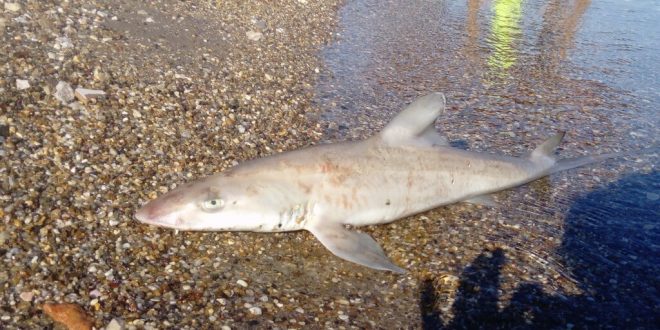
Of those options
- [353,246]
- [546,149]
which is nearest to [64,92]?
[353,246]

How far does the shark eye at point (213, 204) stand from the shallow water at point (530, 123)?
162 centimetres

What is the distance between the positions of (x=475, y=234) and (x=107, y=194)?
309 cm

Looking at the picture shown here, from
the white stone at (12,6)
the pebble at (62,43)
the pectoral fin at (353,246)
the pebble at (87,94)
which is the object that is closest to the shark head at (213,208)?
the pectoral fin at (353,246)

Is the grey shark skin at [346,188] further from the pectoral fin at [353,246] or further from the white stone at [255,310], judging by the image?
the white stone at [255,310]

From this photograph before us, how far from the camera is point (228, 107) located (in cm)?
651

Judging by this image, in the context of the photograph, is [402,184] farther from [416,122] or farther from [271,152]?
[271,152]

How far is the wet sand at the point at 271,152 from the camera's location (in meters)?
3.78

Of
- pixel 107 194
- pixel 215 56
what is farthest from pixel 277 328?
pixel 215 56

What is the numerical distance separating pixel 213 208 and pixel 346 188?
108 centimetres

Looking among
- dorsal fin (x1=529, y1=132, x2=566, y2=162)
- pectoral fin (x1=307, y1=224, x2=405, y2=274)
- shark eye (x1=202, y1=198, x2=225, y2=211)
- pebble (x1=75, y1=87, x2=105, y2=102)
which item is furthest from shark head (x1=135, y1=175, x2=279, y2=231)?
dorsal fin (x1=529, y1=132, x2=566, y2=162)

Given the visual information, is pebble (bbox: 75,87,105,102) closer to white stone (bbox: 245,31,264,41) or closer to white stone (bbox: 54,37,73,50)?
white stone (bbox: 54,37,73,50)

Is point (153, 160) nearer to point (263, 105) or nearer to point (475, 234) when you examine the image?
point (263, 105)

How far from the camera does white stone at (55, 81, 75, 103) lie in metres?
5.56

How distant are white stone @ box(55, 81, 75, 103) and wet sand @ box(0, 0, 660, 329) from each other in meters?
0.09
